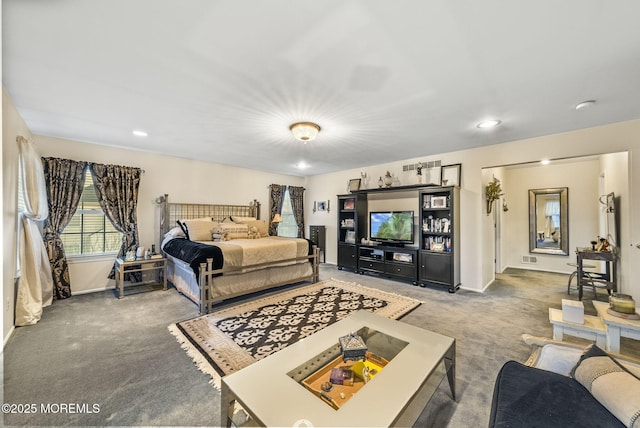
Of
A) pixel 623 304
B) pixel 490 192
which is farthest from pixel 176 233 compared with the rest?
pixel 490 192

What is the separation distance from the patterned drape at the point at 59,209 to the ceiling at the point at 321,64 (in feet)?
2.16

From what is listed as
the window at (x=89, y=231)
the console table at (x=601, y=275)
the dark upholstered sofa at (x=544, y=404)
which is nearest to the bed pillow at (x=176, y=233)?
the window at (x=89, y=231)

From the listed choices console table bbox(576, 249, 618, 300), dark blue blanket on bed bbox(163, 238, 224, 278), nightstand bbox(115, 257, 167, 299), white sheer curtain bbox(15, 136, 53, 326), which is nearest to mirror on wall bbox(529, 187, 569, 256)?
console table bbox(576, 249, 618, 300)

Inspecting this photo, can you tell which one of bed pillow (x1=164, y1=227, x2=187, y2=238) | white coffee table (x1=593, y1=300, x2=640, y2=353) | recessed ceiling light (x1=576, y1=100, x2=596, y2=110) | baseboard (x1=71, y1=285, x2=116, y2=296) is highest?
recessed ceiling light (x1=576, y1=100, x2=596, y2=110)

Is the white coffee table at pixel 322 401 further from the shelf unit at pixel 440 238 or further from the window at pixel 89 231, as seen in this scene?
the window at pixel 89 231

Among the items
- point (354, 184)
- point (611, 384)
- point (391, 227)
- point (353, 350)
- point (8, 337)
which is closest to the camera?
point (611, 384)

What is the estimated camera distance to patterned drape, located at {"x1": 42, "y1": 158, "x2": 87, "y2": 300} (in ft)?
11.7

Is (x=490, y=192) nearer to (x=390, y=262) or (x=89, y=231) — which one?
(x=390, y=262)

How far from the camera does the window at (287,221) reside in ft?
22.2

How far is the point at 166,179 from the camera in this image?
473 centimetres

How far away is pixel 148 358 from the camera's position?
2.16m

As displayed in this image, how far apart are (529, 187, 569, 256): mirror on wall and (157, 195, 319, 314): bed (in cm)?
530

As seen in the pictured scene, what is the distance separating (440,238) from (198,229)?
4.48 m

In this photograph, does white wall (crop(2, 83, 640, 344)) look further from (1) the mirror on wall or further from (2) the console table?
(1) the mirror on wall
